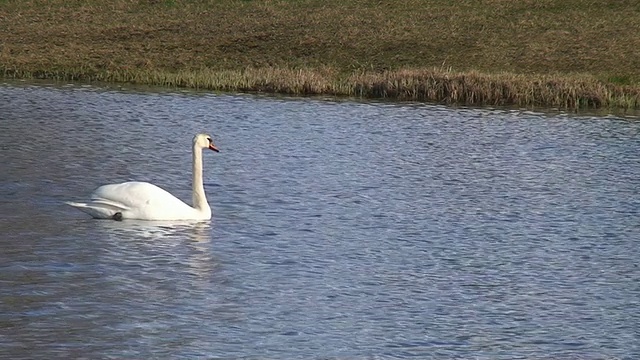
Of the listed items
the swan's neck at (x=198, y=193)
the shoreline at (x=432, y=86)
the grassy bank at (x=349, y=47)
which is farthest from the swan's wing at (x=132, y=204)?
the grassy bank at (x=349, y=47)

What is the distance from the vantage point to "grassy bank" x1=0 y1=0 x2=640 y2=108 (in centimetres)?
3409

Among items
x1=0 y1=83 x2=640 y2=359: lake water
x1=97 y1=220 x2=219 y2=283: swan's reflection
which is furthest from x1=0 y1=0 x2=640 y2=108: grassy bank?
x1=97 y1=220 x2=219 y2=283: swan's reflection

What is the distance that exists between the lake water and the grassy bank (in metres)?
8.41

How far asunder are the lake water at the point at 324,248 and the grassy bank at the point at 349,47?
841 centimetres

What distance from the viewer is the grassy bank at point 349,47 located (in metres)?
34.1

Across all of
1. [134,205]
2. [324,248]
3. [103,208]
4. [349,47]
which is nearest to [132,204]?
[134,205]

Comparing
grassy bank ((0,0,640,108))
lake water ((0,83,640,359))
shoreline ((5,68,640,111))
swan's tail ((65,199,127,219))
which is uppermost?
grassy bank ((0,0,640,108))

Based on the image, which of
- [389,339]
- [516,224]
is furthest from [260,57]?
[389,339]

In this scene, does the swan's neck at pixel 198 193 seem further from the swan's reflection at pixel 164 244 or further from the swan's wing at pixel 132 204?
the swan's wing at pixel 132 204

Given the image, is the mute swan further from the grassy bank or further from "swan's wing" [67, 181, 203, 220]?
the grassy bank

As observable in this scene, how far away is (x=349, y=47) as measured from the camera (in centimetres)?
4472

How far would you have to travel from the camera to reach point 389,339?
999 cm

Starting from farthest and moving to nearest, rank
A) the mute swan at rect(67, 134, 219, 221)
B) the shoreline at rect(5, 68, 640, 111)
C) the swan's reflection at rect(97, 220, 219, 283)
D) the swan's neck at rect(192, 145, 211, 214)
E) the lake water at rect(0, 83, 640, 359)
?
the shoreline at rect(5, 68, 640, 111)
the swan's neck at rect(192, 145, 211, 214)
the mute swan at rect(67, 134, 219, 221)
the swan's reflection at rect(97, 220, 219, 283)
the lake water at rect(0, 83, 640, 359)

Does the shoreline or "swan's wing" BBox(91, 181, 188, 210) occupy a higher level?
the shoreline
